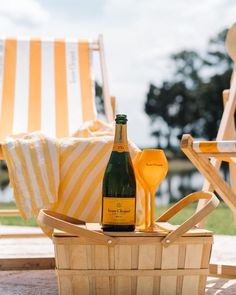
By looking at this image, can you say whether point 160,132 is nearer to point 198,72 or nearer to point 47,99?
point 198,72

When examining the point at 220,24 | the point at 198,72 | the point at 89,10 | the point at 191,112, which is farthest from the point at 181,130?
the point at 89,10

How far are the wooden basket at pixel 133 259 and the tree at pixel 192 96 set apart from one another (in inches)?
1012

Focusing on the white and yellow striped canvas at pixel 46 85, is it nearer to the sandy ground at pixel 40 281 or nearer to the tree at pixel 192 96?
the sandy ground at pixel 40 281

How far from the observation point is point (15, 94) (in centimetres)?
363

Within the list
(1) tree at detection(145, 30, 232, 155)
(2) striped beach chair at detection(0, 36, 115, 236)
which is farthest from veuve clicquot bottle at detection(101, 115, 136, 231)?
(1) tree at detection(145, 30, 232, 155)

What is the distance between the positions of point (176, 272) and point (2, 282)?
0.83 m

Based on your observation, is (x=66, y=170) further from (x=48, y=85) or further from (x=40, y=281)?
(x=48, y=85)

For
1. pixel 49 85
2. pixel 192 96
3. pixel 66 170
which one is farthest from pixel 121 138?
pixel 192 96

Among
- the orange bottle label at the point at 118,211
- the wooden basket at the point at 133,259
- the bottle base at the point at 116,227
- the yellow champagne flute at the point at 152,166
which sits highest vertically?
the yellow champagne flute at the point at 152,166

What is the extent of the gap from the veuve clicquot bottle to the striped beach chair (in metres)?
1.35

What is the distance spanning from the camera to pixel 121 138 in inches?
77.5

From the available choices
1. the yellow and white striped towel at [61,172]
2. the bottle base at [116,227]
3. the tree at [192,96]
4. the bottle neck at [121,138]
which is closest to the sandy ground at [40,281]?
the yellow and white striped towel at [61,172]

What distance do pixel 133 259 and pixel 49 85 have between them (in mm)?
2003

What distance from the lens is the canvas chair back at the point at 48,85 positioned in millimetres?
3457
